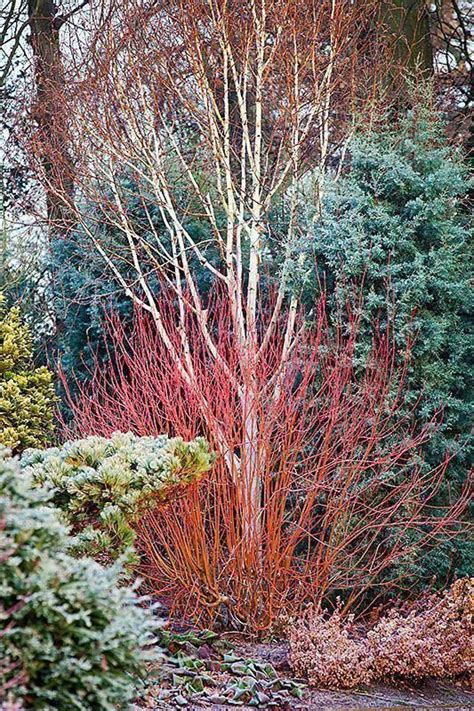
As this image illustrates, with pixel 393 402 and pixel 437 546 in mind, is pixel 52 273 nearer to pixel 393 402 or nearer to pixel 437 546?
pixel 393 402

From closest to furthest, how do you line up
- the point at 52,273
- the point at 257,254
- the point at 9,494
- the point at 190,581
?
the point at 9,494
the point at 190,581
the point at 257,254
the point at 52,273

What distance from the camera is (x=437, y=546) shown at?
18.1ft

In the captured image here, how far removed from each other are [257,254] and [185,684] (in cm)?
310

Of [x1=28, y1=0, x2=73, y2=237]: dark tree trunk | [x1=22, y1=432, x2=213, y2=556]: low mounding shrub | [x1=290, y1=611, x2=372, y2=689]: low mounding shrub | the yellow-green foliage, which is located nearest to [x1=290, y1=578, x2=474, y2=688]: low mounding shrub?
[x1=290, y1=611, x2=372, y2=689]: low mounding shrub

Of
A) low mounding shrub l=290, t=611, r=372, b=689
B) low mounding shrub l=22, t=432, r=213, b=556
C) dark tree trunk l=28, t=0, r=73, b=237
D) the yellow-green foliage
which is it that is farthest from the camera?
A: dark tree trunk l=28, t=0, r=73, b=237

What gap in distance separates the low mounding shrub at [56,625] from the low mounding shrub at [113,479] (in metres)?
1.47

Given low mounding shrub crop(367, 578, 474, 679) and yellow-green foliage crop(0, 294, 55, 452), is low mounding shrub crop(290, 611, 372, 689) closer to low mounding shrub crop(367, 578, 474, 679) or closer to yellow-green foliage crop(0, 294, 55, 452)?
low mounding shrub crop(367, 578, 474, 679)

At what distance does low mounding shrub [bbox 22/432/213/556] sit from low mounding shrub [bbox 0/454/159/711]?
4.83 feet

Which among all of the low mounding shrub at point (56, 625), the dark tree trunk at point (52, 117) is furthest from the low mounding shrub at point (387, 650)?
the dark tree trunk at point (52, 117)

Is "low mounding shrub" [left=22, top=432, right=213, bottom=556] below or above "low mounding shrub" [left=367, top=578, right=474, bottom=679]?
above

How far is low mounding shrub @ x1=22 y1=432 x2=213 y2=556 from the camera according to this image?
12.9 feet

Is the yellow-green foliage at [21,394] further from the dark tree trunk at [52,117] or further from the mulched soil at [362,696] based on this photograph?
the mulched soil at [362,696]

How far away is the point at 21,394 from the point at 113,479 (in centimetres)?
344

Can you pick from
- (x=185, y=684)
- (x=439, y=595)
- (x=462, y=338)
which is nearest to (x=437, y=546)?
(x=439, y=595)
